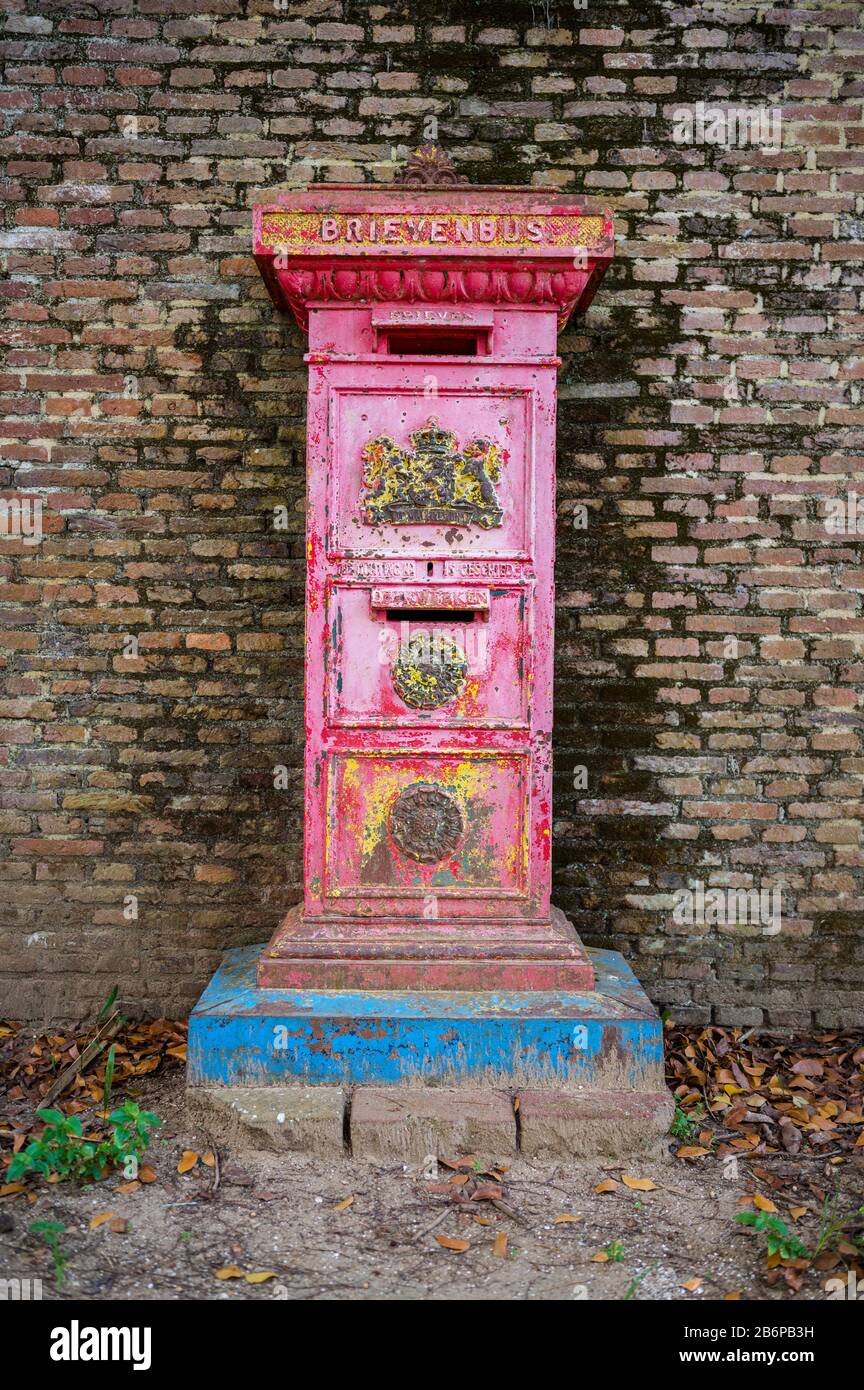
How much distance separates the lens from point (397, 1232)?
263 centimetres

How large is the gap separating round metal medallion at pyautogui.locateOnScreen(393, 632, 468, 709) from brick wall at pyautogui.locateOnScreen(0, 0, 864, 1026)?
2.94 ft

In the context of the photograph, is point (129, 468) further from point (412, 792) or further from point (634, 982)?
point (634, 982)

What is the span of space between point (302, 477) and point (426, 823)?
1559 mm

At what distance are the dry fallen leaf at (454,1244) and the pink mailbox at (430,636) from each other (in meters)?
0.73

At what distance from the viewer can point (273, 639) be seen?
3.91m

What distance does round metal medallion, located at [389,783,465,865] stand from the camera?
3137 mm

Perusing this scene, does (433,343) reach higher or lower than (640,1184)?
higher

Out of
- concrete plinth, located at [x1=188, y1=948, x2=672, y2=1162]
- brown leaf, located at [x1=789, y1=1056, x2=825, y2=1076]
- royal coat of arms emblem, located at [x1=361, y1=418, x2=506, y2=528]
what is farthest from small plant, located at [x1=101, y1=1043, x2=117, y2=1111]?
brown leaf, located at [x1=789, y1=1056, x2=825, y2=1076]

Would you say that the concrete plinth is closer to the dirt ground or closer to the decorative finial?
the dirt ground

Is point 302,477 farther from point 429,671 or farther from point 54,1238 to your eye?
point 54,1238

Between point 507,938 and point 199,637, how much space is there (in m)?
1.72

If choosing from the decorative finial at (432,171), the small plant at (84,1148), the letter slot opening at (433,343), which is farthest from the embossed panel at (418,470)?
the small plant at (84,1148)

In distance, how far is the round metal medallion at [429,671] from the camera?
123 inches

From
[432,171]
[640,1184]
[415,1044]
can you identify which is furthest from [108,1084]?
[432,171]
